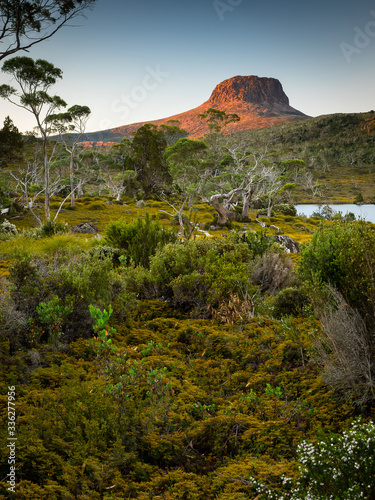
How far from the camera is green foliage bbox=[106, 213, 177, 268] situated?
8580mm

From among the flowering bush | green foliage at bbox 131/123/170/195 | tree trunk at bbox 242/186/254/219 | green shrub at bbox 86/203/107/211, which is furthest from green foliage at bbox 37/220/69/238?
green foliage at bbox 131/123/170/195

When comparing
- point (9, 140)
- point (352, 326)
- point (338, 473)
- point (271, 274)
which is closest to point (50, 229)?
point (271, 274)

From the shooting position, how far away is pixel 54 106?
1010 inches

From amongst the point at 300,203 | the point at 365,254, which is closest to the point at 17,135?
the point at 365,254

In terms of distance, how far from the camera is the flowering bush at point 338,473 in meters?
1.72

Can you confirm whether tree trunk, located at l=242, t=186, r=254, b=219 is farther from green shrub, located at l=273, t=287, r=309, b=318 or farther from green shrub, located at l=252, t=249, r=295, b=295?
green shrub, located at l=273, t=287, r=309, b=318

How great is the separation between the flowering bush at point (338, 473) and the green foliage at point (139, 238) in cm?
648

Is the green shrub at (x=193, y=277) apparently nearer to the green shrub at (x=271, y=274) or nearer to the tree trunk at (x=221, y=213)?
the green shrub at (x=271, y=274)

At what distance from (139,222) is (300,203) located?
64.6 m

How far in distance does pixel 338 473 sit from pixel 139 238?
302 inches

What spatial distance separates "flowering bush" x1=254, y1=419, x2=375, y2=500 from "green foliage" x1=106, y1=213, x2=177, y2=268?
6.48 m

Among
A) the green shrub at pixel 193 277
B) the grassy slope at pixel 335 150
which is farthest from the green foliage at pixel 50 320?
the grassy slope at pixel 335 150

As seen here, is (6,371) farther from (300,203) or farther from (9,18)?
(300,203)

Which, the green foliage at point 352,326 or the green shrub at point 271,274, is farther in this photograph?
the green shrub at point 271,274
